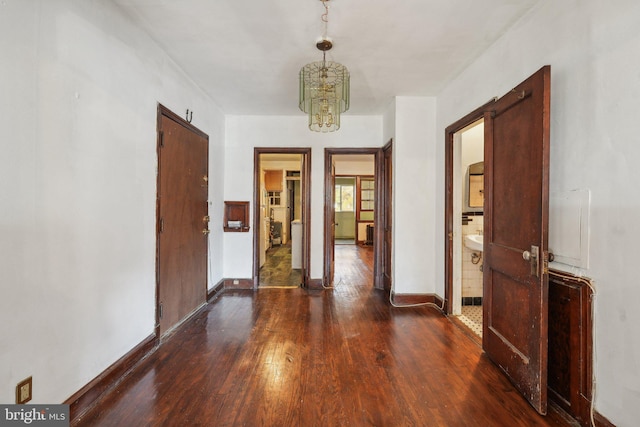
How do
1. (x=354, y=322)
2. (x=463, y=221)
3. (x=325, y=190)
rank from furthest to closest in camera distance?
(x=325, y=190) → (x=463, y=221) → (x=354, y=322)

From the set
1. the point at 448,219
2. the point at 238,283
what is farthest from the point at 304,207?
the point at 448,219

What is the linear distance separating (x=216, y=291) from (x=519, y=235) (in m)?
3.55

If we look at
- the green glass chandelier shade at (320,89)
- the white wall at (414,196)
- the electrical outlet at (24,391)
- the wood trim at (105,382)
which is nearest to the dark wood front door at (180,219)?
the wood trim at (105,382)

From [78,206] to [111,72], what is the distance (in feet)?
3.12

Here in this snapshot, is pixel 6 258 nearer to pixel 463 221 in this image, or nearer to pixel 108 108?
pixel 108 108

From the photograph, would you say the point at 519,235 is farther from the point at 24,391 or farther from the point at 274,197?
the point at 274,197

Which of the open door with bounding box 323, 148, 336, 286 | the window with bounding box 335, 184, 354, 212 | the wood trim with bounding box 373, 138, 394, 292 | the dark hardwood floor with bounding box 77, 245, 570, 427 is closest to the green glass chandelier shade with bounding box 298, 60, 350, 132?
the open door with bounding box 323, 148, 336, 286

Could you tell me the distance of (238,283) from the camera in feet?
14.3

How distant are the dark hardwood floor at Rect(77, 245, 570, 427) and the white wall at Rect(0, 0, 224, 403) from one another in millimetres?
415

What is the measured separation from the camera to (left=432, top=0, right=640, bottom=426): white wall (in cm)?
140

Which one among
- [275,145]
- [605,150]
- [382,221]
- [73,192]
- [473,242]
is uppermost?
[275,145]

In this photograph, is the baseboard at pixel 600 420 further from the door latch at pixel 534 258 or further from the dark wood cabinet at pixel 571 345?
the door latch at pixel 534 258

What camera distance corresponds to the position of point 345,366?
2.21 m

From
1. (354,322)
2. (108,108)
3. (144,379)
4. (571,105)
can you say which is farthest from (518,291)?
(108,108)
